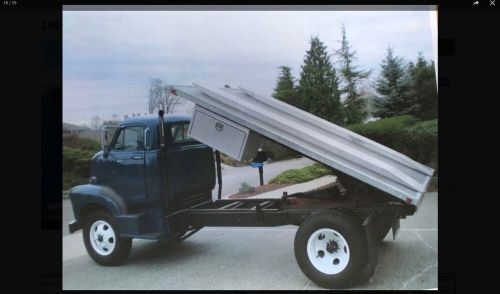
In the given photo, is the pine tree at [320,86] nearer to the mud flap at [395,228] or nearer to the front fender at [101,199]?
the mud flap at [395,228]

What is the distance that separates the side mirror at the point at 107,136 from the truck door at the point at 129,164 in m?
0.04

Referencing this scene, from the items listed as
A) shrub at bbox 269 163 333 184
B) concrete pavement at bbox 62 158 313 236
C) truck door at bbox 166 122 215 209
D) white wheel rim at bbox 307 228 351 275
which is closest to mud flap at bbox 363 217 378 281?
white wheel rim at bbox 307 228 351 275

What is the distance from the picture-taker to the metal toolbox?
369 cm

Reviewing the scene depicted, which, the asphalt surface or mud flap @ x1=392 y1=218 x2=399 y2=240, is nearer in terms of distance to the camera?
the asphalt surface

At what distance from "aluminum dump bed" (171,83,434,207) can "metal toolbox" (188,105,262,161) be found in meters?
0.05

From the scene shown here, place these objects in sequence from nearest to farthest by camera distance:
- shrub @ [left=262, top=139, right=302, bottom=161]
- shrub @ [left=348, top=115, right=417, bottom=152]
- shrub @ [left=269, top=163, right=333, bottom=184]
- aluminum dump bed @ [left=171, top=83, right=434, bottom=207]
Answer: aluminum dump bed @ [left=171, top=83, right=434, bottom=207] → shrub @ [left=262, top=139, right=302, bottom=161] → shrub @ [left=269, top=163, right=333, bottom=184] → shrub @ [left=348, top=115, right=417, bottom=152]

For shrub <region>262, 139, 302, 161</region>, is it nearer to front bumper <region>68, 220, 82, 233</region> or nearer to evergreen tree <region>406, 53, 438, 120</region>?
evergreen tree <region>406, 53, 438, 120</region>

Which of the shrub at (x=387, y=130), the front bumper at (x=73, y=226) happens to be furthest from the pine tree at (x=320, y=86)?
the front bumper at (x=73, y=226)

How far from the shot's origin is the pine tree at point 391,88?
382 cm

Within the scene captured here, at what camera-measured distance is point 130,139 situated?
416 centimetres
